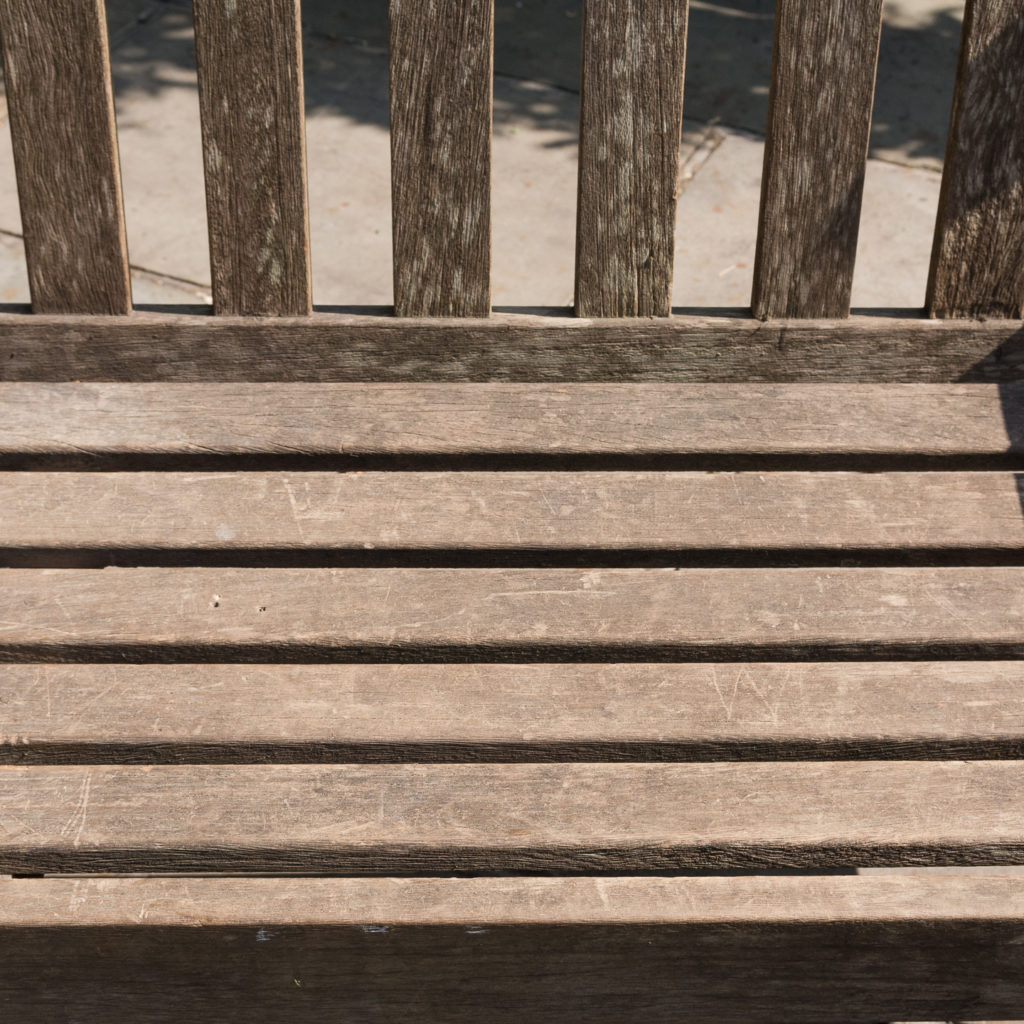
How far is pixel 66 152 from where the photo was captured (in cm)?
179

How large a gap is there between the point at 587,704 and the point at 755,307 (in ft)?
2.40

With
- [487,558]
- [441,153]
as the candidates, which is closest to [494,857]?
[487,558]

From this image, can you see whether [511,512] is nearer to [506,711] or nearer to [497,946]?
[506,711]

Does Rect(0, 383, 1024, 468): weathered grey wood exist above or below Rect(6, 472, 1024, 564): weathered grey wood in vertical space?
above

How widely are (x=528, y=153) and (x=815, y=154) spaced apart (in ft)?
9.88

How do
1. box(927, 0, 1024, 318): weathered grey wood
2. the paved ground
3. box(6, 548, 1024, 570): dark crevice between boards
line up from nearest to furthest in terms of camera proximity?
box(6, 548, 1024, 570): dark crevice between boards < box(927, 0, 1024, 318): weathered grey wood < the paved ground

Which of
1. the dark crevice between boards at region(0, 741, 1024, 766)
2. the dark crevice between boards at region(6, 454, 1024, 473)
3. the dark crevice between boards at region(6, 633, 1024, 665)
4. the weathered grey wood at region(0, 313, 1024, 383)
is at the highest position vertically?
the weathered grey wood at region(0, 313, 1024, 383)

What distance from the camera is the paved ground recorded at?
401 cm

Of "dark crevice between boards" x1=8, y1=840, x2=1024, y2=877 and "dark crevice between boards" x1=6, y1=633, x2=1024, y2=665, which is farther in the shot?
"dark crevice between boards" x1=6, y1=633, x2=1024, y2=665

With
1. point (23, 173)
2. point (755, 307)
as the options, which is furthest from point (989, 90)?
point (23, 173)

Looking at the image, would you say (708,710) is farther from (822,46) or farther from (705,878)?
(822,46)

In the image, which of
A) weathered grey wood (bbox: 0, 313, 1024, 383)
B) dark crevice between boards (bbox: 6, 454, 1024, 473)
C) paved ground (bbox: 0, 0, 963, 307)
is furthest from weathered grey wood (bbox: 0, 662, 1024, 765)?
paved ground (bbox: 0, 0, 963, 307)

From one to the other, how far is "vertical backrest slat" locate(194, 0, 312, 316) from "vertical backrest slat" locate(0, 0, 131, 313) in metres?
0.13

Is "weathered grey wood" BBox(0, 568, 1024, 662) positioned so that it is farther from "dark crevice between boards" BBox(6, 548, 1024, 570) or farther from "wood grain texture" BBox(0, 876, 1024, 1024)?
"wood grain texture" BBox(0, 876, 1024, 1024)
